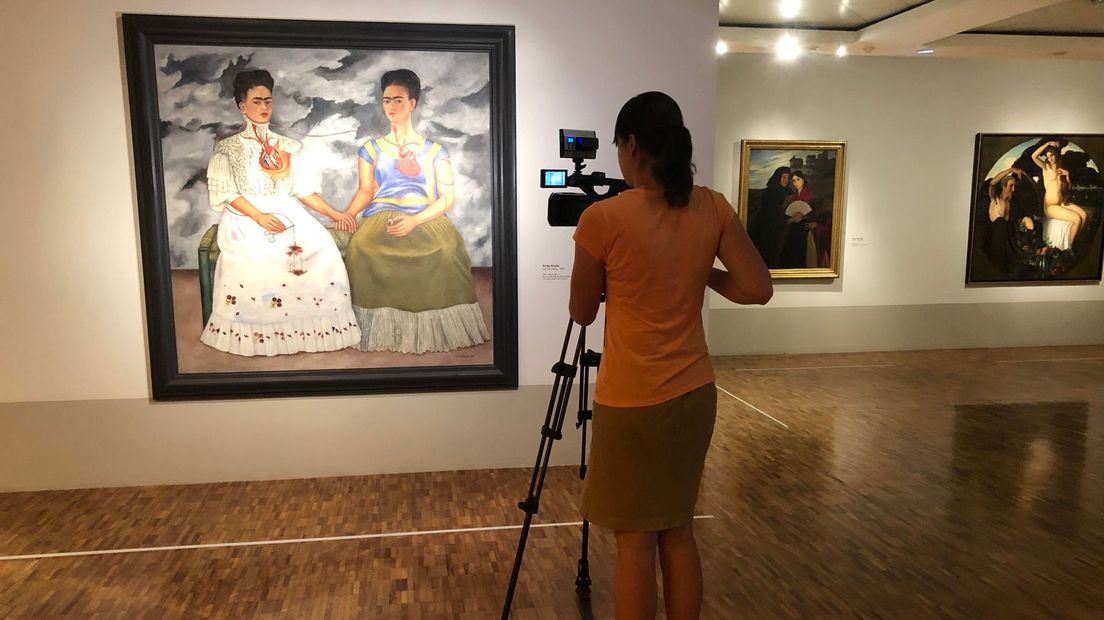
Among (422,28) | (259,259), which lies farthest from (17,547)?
(422,28)

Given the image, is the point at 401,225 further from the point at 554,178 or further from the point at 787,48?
the point at 787,48

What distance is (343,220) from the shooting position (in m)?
4.00

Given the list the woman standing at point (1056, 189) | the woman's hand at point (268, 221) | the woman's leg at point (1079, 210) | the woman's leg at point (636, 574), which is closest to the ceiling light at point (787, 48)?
the woman standing at point (1056, 189)

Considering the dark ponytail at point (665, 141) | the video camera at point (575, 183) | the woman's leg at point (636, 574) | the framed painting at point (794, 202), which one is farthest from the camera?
the framed painting at point (794, 202)

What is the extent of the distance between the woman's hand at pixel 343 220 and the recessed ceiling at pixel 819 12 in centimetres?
443

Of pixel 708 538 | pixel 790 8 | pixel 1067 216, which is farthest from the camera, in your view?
pixel 1067 216

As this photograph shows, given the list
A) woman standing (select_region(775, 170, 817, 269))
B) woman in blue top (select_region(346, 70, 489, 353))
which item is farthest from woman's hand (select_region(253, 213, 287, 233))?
woman standing (select_region(775, 170, 817, 269))

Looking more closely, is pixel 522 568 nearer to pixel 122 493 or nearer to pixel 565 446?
pixel 565 446

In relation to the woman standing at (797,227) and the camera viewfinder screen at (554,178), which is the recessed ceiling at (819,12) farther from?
the camera viewfinder screen at (554,178)

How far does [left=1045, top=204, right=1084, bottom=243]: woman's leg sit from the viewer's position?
27.4ft

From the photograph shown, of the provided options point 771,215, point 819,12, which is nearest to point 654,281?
point 819,12

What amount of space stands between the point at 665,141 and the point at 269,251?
282cm

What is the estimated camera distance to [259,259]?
3961 mm

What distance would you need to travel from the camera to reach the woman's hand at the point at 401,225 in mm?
4043
